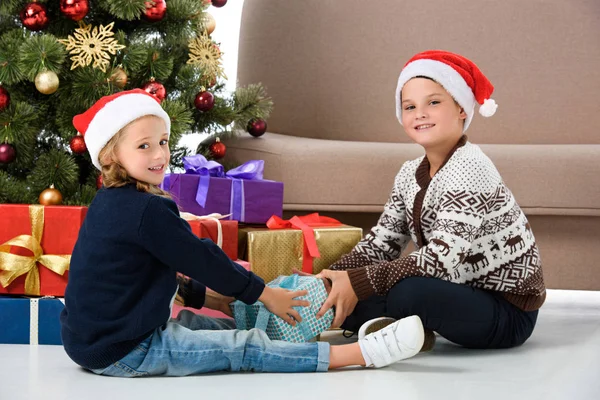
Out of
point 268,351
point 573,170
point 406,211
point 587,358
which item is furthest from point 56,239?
point 573,170

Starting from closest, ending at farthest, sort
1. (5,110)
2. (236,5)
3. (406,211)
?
(406,211) < (5,110) < (236,5)

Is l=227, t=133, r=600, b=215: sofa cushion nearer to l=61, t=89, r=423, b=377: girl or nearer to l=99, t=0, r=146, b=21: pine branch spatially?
l=99, t=0, r=146, b=21: pine branch

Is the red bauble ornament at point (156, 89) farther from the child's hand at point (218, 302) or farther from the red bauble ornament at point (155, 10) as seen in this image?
the child's hand at point (218, 302)

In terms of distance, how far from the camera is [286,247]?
2.00 meters

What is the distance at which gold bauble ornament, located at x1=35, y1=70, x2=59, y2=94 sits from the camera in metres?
2.04

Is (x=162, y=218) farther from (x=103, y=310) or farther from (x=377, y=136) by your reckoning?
(x=377, y=136)

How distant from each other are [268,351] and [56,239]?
1.95 ft

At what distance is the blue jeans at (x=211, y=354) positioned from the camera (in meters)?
1.45

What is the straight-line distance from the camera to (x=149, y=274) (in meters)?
1.46

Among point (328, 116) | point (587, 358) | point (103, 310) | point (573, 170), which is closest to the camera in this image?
point (103, 310)

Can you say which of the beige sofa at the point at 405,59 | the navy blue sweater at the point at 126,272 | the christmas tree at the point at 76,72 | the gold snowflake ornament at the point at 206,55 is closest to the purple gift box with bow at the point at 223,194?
the christmas tree at the point at 76,72

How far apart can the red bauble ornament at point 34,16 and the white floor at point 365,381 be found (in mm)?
833

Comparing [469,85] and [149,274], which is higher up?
[469,85]

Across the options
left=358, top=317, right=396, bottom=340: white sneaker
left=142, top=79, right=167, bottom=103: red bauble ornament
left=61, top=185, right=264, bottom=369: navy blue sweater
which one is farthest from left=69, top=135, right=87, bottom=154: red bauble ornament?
left=358, top=317, right=396, bottom=340: white sneaker
